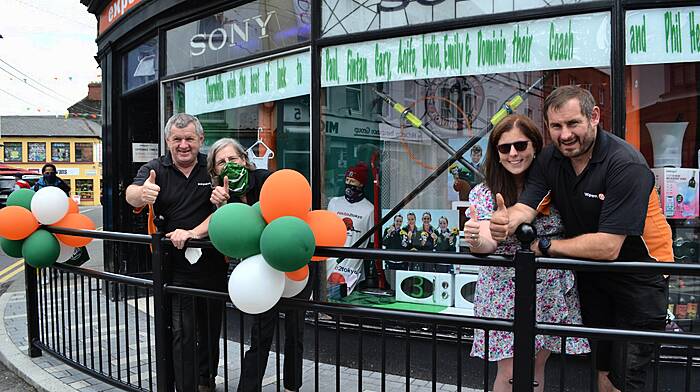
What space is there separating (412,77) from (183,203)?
2.43m

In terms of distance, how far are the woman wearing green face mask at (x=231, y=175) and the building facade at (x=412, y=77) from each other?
2.00 m

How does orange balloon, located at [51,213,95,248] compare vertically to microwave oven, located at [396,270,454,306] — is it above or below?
above

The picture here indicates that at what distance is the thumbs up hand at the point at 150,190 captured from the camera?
339 centimetres

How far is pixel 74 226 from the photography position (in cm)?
433

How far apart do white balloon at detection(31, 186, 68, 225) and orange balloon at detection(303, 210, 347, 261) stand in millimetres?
2375

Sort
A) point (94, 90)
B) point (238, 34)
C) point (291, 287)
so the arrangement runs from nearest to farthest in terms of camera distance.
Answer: point (291, 287) < point (238, 34) < point (94, 90)

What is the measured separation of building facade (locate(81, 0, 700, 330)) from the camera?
13.9ft

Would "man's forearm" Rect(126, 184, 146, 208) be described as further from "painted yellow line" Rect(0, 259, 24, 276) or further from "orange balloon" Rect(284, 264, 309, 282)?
"painted yellow line" Rect(0, 259, 24, 276)

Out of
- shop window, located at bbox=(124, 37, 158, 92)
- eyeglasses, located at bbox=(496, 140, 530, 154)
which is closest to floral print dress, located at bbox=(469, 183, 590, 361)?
eyeglasses, located at bbox=(496, 140, 530, 154)

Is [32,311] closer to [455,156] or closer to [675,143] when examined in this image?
[455,156]

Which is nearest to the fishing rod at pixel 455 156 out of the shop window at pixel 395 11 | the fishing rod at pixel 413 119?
the fishing rod at pixel 413 119

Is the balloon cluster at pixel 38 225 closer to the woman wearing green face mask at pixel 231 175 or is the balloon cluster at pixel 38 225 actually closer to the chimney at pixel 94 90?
the woman wearing green face mask at pixel 231 175

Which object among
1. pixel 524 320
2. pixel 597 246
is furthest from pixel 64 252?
pixel 597 246

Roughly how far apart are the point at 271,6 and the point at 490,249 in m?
4.36
